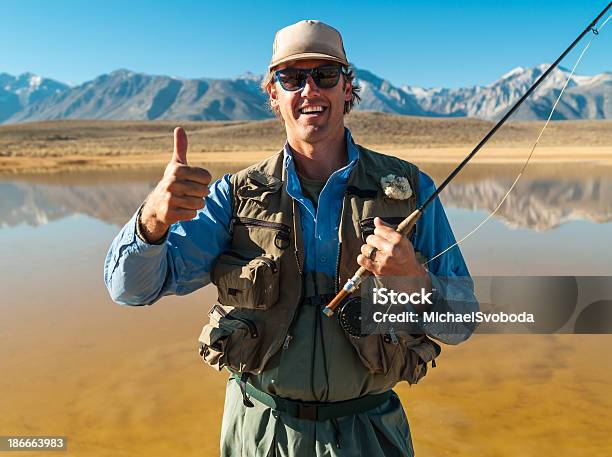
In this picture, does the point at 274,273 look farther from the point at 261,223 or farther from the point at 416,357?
the point at 416,357

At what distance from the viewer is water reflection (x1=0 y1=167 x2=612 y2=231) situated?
13.0 meters

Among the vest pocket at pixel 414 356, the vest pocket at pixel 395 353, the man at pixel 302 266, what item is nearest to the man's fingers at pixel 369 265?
the man at pixel 302 266

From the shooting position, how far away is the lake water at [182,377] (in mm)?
4469

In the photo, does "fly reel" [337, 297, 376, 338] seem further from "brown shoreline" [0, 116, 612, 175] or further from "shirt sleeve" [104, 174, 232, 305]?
"brown shoreline" [0, 116, 612, 175]

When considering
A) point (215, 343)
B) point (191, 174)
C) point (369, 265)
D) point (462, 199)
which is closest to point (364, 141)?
point (462, 199)

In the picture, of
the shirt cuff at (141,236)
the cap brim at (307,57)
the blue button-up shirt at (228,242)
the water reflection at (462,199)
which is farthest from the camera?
the water reflection at (462,199)

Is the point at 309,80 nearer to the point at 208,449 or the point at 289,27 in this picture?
the point at 289,27

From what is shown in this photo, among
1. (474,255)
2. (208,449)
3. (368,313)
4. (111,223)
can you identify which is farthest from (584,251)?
(111,223)

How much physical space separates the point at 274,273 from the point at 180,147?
63 centimetres

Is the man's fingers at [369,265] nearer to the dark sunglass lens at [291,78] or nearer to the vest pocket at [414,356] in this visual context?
the vest pocket at [414,356]

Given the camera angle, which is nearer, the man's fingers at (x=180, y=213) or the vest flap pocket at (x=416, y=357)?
the man's fingers at (x=180, y=213)

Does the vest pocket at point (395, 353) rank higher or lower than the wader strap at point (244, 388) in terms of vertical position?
higher

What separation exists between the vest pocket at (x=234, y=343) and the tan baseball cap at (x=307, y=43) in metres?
1.13

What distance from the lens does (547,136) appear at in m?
56.7
